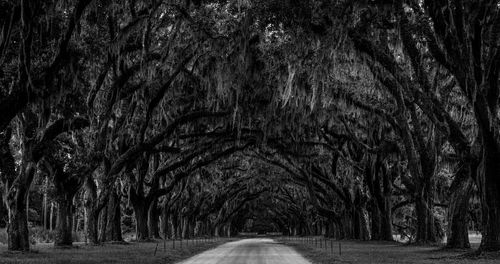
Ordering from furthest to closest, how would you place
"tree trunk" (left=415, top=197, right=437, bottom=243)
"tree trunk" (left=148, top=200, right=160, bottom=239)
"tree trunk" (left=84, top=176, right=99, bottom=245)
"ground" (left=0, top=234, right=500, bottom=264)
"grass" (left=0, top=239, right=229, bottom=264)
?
"tree trunk" (left=148, top=200, right=160, bottom=239) < "tree trunk" (left=84, top=176, right=99, bottom=245) < "tree trunk" (left=415, top=197, right=437, bottom=243) < "grass" (left=0, top=239, right=229, bottom=264) < "ground" (left=0, top=234, right=500, bottom=264)

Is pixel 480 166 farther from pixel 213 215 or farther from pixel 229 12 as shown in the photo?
pixel 213 215

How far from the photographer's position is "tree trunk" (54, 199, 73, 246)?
27.7m

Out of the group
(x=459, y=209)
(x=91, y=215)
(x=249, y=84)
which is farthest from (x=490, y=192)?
(x=91, y=215)

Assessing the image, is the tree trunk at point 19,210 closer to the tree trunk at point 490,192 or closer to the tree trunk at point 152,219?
the tree trunk at point 490,192

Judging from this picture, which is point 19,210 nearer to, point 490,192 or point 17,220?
point 17,220

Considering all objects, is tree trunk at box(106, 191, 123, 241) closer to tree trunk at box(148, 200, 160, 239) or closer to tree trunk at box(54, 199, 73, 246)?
tree trunk at box(54, 199, 73, 246)

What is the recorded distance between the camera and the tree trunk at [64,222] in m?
27.7

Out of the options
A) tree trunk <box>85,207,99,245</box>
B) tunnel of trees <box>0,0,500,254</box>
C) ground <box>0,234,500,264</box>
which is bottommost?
ground <box>0,234,500,264</box>

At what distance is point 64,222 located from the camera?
28125mm

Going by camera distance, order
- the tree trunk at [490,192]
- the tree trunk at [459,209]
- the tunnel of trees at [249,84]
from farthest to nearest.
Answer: the tree trunk at [459,209]
the tree trunk at [490,192]
the tunnel of trees at [249,84]

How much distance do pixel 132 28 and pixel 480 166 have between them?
12319 mm

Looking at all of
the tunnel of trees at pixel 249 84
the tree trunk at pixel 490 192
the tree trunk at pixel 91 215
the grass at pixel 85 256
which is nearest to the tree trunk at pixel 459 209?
the tunnel of trees at pixel 249 84

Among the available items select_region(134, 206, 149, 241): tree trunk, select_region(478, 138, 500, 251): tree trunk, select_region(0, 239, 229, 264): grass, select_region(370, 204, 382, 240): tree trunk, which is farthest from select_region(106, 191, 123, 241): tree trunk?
select_region(478, 138, 500, 251): tree trunk

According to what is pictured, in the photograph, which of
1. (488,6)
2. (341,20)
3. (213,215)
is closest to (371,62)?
(341,20)
